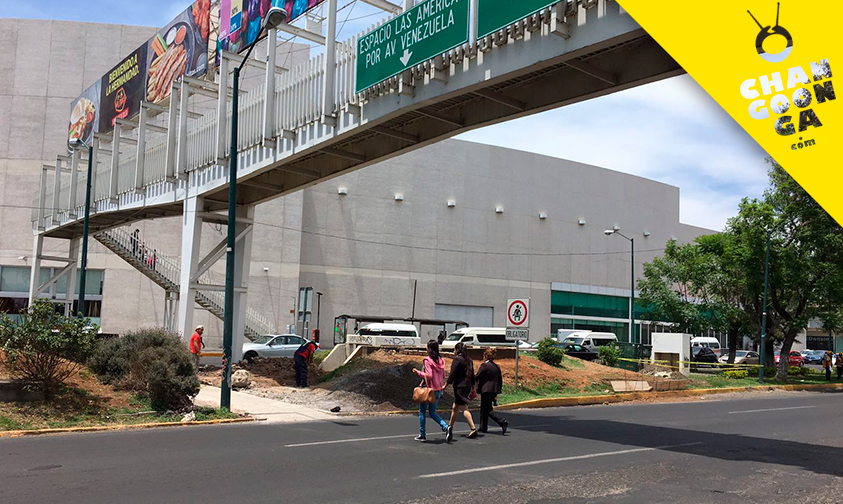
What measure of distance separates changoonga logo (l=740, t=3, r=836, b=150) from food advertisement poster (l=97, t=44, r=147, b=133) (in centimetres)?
3082

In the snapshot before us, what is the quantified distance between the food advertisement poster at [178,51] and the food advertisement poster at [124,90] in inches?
38.2

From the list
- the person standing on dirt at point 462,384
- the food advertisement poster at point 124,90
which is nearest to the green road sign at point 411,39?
the person standing on dirt at point 462,384

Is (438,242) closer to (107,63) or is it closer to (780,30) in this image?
(107,63)

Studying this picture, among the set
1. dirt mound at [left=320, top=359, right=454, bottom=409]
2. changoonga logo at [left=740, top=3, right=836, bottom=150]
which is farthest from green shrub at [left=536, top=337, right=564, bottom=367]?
changoonga logo at [left=740, top=3, right=836, bottom=150]

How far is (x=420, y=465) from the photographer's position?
10.2 metres

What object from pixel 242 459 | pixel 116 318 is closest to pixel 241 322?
pixel 242 459

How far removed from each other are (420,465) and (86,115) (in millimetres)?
36843

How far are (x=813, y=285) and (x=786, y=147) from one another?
3379 cm

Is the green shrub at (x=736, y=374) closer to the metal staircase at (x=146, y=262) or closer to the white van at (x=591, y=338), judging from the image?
the white van at (x=591, y=338)

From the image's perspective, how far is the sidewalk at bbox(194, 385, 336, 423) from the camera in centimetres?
1627

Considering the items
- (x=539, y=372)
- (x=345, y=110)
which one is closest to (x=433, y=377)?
(x=345, y=110)

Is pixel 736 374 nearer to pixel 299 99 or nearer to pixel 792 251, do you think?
pixel 792 251

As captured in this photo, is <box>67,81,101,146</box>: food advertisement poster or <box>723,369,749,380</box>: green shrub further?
<box>67,81,101,146</box>: food advertisement poster

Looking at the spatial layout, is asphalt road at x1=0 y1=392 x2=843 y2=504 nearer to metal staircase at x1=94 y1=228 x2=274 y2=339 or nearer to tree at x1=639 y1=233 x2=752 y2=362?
metal staircase at x1=94 y1=228 x2=274 y2=339
